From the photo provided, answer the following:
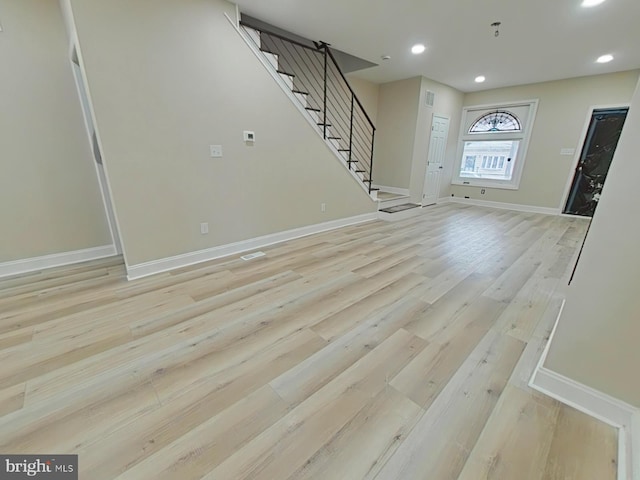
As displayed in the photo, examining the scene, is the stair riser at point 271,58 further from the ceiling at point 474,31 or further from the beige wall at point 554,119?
the beige wall at point 554,119

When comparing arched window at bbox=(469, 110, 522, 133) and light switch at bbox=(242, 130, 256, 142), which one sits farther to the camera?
arched window at bbox=(469, 110, 522, 133)

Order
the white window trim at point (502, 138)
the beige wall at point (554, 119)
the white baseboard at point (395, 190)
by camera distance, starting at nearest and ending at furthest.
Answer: the beige wall at point (554, 119) < the white window trim at point (502, 138) < the white baseboard at point (395, 190)

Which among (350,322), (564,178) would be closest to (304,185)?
(350,322)

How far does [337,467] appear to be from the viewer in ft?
3.43

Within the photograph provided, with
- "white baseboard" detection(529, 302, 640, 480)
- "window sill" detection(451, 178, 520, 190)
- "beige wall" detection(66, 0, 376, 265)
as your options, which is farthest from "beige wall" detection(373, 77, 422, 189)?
"white baseboard" detection(529, 302, 640, 480)

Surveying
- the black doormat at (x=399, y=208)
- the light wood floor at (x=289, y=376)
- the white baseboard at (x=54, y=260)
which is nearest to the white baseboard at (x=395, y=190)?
the black doormat at (x=399, y=208)

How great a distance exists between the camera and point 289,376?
1.49 m

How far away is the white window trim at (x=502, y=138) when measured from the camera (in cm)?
593

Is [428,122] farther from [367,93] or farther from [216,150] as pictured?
[216,150]

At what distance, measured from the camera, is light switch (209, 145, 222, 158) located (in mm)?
2909

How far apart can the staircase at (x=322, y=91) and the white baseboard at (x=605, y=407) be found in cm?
362

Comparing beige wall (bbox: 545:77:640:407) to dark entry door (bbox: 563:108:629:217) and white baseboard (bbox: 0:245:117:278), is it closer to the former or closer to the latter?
white baseboard (bbox: 0:245:117:278)

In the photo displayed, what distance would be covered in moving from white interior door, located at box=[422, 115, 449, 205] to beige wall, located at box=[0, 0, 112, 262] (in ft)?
20.6

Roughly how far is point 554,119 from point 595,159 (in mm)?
1142
